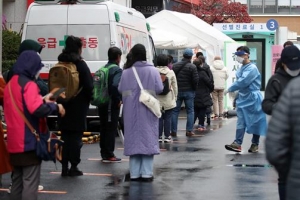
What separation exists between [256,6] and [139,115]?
53.9 meters

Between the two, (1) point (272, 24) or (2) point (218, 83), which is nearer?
(2) point (218, 83)

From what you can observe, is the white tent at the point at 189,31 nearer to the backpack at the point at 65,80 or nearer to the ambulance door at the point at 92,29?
the ambulance door at the point at 92,29

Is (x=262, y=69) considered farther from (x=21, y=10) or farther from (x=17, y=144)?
(x=17, y=144)

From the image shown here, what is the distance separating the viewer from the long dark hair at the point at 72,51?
402 inches

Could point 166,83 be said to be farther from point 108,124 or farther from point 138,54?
point 138,54

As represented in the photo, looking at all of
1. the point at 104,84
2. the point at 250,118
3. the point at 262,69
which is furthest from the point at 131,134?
the point at 262,69

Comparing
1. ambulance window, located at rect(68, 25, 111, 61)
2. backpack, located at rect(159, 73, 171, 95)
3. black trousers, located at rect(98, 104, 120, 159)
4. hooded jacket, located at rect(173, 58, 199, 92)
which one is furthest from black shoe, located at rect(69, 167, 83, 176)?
hooded jacket, located at rect(173, 58, 199, 92)

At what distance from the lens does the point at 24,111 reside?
7266 mm

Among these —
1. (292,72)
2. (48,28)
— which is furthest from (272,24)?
(292,72)

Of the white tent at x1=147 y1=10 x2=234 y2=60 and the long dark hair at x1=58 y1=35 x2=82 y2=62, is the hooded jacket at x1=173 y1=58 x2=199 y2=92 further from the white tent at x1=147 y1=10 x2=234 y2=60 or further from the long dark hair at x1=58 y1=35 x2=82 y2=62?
the white tent at x1=147 y1=10 x2=234 y2=60

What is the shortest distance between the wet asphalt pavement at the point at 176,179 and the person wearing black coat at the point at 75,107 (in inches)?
16.7

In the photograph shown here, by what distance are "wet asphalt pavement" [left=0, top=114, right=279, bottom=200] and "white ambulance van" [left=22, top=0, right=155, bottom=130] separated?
93.4 inches

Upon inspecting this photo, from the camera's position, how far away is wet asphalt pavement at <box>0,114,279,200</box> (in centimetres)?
919

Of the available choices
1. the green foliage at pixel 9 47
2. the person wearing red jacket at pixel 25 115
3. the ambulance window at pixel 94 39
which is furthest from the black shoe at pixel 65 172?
the green foliage at pixel 9 47
